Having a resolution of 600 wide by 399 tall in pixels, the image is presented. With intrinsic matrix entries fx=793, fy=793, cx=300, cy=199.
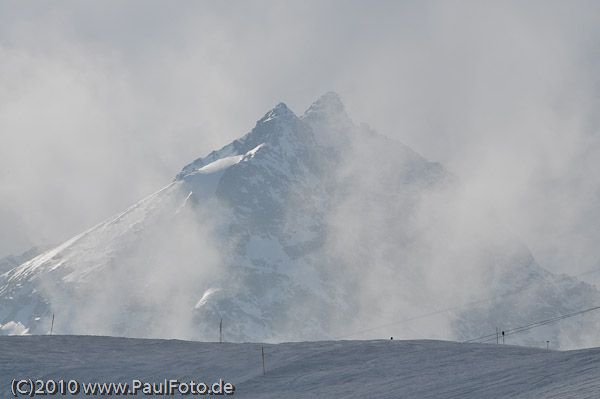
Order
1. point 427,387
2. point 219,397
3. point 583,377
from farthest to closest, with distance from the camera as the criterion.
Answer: point 219,397 < point 427,387 < point 583,377

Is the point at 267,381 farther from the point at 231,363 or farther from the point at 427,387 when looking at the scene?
the point at 427,387

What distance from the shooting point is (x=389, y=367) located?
103ft

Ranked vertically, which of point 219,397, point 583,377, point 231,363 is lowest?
point 583,377

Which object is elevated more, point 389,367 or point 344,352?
point 344,352

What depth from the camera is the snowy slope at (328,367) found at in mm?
25609

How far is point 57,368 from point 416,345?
16.0 m

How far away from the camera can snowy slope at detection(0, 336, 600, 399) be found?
25.6 metres

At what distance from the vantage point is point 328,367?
32750mm

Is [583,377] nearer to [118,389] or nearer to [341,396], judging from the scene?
[341,396]

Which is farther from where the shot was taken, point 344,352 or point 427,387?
point 344,352

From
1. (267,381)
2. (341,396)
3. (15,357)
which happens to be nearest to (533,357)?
(341,396)

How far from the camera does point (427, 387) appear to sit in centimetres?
2675

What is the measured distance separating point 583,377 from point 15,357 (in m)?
25.0

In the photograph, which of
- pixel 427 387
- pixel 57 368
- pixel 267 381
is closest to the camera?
pixel 427 387
